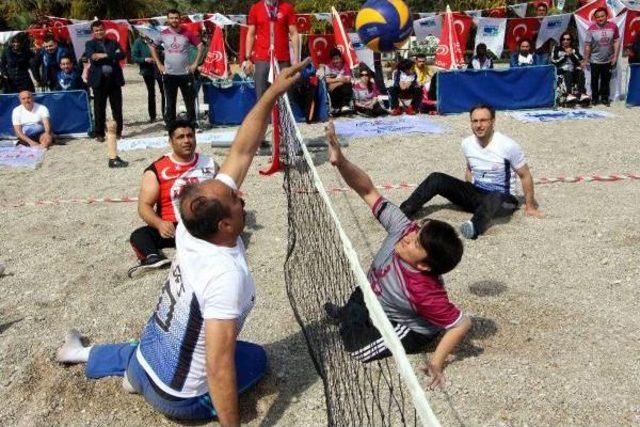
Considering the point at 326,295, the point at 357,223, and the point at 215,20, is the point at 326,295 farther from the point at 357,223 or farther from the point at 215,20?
the point at 215,20

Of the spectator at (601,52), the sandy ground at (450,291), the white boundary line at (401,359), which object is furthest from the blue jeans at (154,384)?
Result: the spectator at (601,52)

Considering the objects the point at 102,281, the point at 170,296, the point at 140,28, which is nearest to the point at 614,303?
the point at 170,296

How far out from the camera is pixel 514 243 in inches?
218

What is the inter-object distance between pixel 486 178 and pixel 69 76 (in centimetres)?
889

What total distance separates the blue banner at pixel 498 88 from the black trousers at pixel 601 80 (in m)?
1.05

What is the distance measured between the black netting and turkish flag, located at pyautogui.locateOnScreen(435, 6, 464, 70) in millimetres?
7354

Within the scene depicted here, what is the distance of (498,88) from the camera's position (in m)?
12.4

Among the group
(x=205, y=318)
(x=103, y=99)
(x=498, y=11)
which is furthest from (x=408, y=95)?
(x=205, y=318)

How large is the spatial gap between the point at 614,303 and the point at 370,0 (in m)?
6.48

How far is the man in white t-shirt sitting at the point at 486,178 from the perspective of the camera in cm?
595

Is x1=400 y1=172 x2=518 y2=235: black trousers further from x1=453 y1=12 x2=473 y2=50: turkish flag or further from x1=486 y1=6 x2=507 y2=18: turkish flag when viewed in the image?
x1=486 y1=6 x2=507 y2=18: turkish flag

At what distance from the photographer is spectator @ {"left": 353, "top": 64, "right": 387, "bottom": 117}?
12516mm

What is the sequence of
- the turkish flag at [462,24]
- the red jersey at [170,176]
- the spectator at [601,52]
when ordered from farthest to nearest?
the turkish flag at [462,24] < the spectator at [601,52] < the red jersey at [170,176]

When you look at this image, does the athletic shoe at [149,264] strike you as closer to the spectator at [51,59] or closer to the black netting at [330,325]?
the black netting at [330,325]
